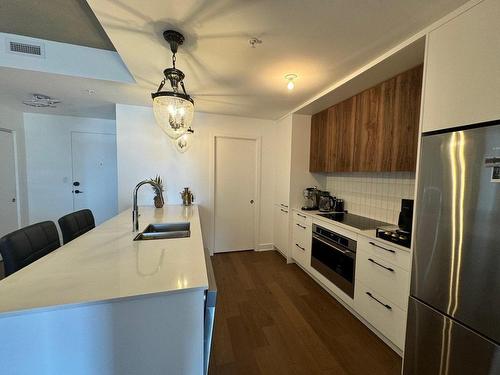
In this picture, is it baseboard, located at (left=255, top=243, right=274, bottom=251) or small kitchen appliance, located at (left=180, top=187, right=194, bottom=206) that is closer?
small kitchen appliance, located at (left=180, top=187, right=194, bottom=206)

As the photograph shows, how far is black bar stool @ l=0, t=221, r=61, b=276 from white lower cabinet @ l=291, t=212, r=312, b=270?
2641 millimetres

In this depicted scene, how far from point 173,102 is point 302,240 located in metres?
2.41

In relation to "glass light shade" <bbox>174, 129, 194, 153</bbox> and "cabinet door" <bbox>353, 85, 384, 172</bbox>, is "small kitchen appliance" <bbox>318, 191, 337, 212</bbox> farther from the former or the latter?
"glass light shade" <bbox>174, 129, 194, 153</bbox>

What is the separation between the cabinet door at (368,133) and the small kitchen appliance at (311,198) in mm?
939

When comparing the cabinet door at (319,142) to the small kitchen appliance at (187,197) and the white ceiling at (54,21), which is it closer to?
the small kitchen appliance at (187,197)

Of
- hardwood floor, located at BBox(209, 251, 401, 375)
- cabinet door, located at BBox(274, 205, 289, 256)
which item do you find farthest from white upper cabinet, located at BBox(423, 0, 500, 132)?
cabinet door, located at BBox(274, 205, 289, 256)

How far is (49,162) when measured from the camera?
3.81 metres

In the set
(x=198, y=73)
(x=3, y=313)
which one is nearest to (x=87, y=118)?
(x=198, y=73)

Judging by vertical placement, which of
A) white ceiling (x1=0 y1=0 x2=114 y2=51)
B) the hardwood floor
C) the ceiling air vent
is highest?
white ceiling (x1=0 y1=0 x2=114 y2=51)

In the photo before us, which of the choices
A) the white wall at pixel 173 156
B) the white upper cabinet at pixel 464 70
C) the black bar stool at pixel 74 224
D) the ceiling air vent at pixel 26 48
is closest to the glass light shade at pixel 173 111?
the black bar stool at pixel 74 224

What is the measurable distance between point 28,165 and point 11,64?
2.58 m

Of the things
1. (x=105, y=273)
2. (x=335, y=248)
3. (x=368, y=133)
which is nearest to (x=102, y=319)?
(x=105, y=273)

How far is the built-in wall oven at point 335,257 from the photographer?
216 cm

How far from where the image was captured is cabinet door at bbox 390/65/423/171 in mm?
1740
